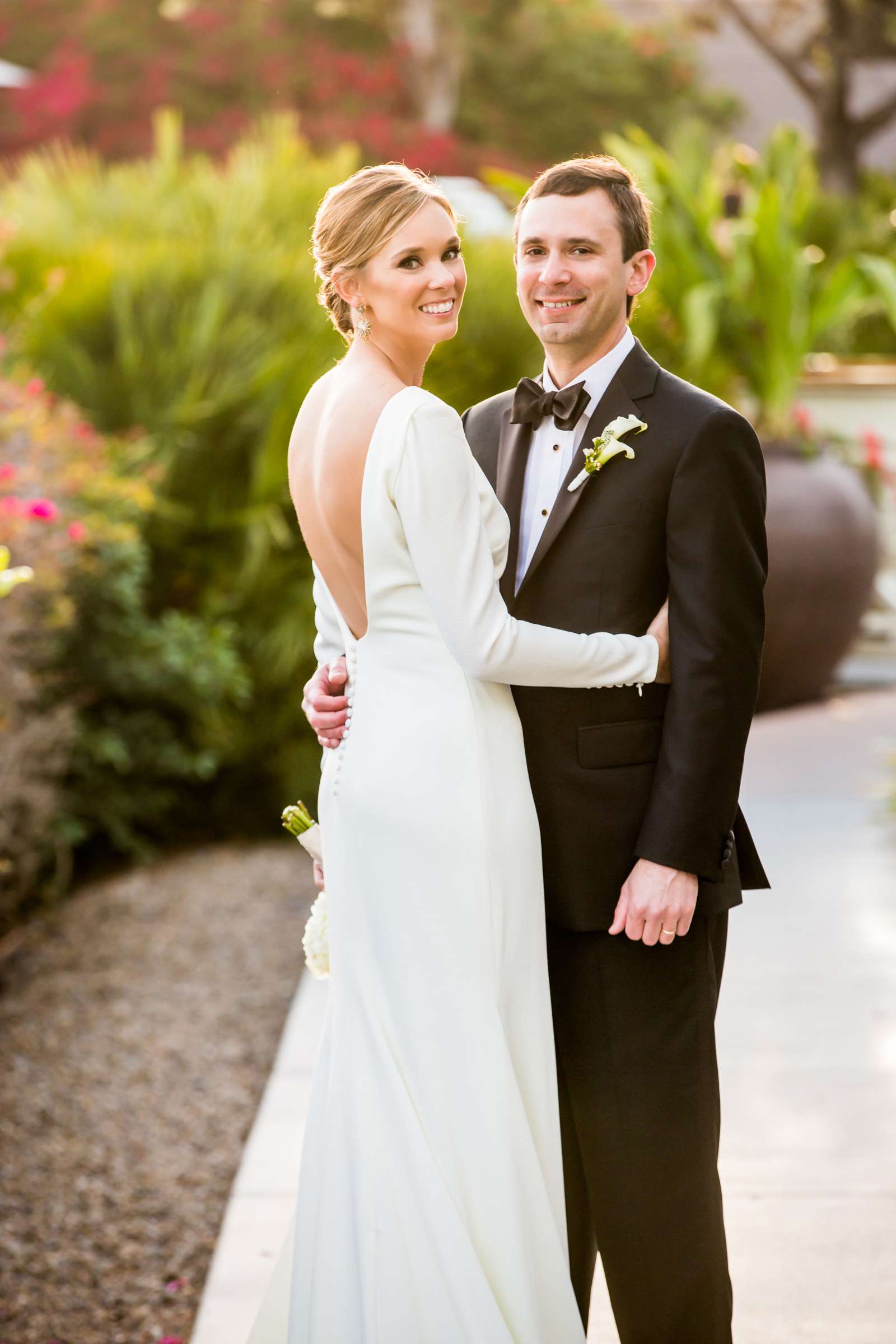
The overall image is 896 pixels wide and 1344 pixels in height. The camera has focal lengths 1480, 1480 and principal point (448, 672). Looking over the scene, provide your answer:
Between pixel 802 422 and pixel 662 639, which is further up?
pixel 662 639

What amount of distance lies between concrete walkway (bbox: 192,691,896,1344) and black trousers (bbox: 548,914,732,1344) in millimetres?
554

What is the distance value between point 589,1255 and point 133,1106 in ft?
6.86

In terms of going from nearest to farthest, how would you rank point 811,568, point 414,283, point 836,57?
1. point 414,283
2. point 811,568
3. point 836,57

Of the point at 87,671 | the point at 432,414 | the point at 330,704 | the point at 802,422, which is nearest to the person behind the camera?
the point at 432,414

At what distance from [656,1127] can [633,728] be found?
0.67m

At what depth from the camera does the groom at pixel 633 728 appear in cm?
237

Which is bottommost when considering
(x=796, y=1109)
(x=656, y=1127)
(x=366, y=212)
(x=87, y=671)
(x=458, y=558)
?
(x=796, y=1109)

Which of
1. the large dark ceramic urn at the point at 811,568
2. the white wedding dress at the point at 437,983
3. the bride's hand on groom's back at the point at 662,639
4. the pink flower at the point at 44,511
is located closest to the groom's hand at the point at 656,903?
the white wedding dress at the point at 437,983

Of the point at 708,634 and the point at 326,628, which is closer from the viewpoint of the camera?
the point at 708,634

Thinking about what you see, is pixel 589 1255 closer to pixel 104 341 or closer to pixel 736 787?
pixel 736 787

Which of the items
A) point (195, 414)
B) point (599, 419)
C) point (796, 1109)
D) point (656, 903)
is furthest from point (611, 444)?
point (195, 414)

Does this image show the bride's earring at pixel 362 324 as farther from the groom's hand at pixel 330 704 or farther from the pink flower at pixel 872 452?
the pink flower at pixel 872 452

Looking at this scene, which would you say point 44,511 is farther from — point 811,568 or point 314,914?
point 811,568

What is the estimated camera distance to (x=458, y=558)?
2168 millimetres
